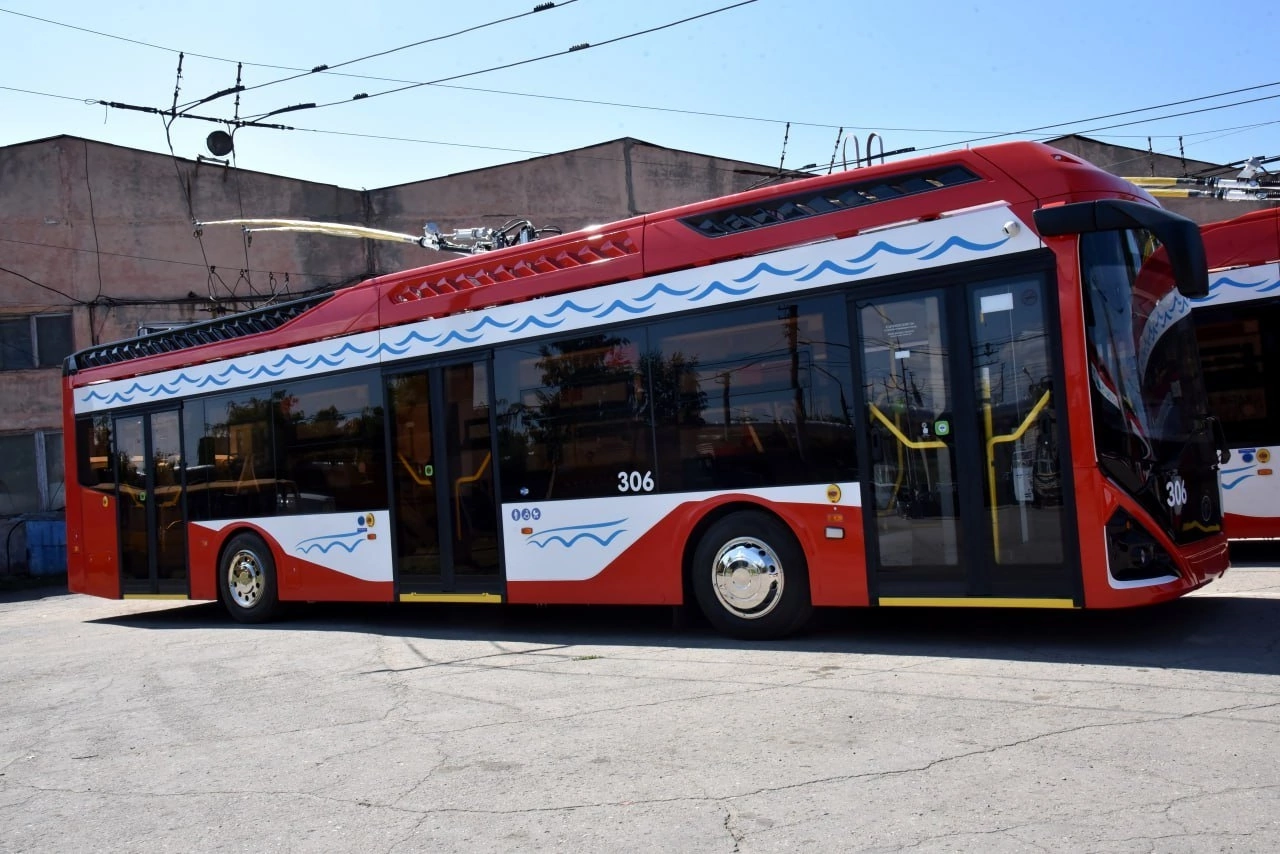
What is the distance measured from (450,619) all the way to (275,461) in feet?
8.53

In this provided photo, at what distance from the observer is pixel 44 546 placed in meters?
24.5

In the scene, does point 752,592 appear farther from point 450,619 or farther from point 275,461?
point 275,461

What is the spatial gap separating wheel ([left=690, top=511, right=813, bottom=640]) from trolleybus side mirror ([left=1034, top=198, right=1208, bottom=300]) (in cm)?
286

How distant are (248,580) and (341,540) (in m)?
1.90

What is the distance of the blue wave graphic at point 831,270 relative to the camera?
8.21 m

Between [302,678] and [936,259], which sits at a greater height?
[936,259]

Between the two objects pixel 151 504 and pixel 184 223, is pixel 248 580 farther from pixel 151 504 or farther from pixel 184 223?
pixel 184 223

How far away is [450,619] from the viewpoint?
12320mm

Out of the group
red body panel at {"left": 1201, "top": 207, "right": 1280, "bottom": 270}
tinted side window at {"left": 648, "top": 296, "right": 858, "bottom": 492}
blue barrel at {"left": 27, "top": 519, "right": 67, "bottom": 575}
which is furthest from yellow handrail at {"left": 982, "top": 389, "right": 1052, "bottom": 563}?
blue barrel at {"left": 27, "top": 519, "right": 67, "bottom": 575}

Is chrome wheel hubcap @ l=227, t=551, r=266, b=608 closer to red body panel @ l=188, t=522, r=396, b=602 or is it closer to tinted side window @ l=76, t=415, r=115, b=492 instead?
red body panel @ l=188, t=522, r=396, b=602

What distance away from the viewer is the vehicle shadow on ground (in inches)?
290

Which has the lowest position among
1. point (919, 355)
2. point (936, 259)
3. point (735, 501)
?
point (735, 501)

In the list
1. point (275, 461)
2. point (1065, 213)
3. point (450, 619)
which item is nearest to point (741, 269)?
point (1065, 213)

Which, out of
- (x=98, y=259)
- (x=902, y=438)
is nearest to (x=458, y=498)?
Result: (x=902, y=438)
